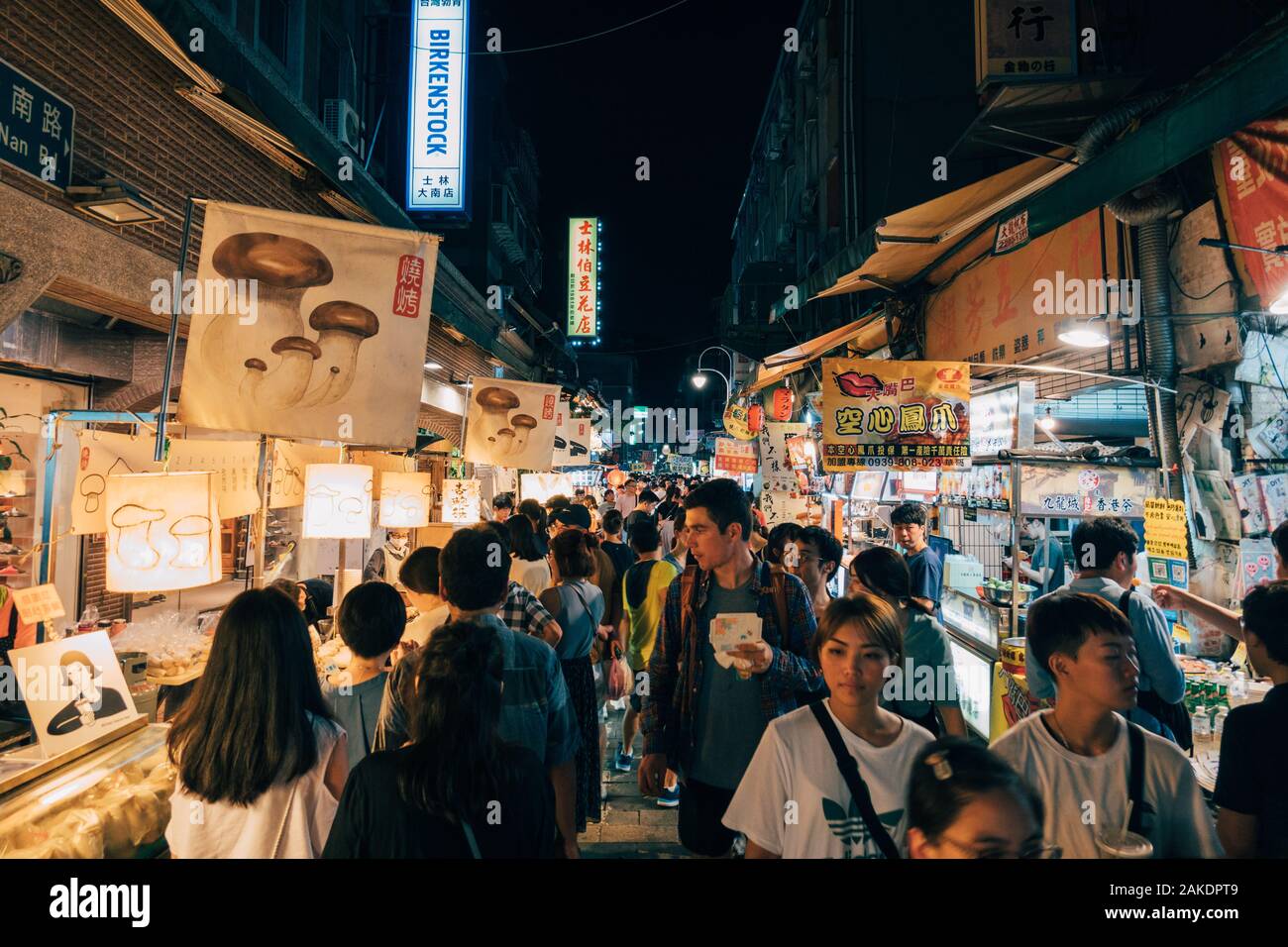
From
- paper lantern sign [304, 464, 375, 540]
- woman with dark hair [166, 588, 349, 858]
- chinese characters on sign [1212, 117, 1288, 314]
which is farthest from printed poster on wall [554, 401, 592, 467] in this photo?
woman with dark hair [166, 588, 349, 858]

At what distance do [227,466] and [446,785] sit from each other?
16.1ft

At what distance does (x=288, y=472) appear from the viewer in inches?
269

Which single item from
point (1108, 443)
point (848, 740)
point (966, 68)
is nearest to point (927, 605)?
point (848, 740)

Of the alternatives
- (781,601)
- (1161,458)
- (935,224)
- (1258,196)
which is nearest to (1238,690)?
(1161,458)

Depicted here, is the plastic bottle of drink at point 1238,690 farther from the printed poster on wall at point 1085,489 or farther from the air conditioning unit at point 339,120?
the air conditioning unit at point 339,120

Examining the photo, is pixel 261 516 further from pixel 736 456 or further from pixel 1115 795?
pixel 736 456

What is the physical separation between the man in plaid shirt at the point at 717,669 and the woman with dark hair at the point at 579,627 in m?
1.35

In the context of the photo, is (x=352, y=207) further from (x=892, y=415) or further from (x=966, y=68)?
(x=966, y=68)

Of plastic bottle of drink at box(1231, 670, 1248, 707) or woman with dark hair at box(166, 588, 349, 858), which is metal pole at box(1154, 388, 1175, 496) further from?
woman with dark hair at box(166, 588, 349, 858)

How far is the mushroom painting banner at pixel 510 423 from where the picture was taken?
9.50 metres

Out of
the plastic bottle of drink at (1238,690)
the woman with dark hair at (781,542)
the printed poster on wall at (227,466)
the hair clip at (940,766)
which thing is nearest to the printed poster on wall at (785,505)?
the woman with dark hair at (781,542)

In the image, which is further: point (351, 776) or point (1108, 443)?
point (1108, 443)

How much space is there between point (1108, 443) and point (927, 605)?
6239mm

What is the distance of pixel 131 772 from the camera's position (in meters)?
3.68
